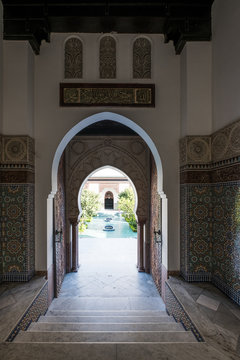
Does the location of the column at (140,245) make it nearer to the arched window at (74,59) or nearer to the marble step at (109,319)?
the marble step at (109,319)

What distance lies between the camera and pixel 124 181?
1597cm

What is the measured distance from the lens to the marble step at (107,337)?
1.49 m

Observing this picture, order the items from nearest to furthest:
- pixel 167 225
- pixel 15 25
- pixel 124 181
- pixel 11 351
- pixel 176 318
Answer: pixel 11 351, pixel 176 318, pixel 15 25, pixel 167 225, pixel 124 181

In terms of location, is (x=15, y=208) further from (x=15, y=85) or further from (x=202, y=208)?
(x=202, y=208)

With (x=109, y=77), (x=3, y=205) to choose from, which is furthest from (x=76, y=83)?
(x=3, y=205)

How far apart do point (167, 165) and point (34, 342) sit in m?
1.88

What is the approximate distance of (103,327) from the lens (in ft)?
6.16

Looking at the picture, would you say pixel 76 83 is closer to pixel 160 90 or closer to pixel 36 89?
pixel 36 89

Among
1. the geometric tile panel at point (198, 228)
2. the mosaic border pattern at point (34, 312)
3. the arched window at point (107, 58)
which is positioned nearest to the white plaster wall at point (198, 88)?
the geometric tile panel at point (198, 228)

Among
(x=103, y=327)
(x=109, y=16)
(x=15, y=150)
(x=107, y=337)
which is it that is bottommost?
(x=103, y=327)

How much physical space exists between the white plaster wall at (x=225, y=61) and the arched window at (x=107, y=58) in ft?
3.37

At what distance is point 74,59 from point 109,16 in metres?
0.54

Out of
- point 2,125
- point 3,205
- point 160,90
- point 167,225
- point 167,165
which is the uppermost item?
point 160,90

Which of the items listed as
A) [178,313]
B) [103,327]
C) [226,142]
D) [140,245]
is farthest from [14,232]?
[140,245]
